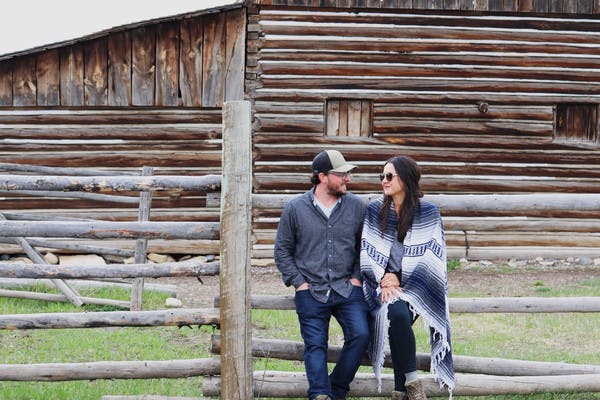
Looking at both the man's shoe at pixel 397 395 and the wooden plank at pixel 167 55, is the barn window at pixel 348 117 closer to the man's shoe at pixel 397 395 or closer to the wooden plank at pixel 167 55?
the wooden plank at pixel 167 55

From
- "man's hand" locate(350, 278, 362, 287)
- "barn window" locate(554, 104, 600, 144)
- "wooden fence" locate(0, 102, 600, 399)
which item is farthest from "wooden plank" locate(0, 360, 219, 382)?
"barn window" locate(554, 104, 600, 144)

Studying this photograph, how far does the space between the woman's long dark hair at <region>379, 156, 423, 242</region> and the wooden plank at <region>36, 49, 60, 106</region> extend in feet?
24.8

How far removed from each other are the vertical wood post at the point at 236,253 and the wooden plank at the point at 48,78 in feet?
23.1

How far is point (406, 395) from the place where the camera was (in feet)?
16.6

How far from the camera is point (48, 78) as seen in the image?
38.3ft

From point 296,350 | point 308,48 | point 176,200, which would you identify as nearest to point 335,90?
point 308,48

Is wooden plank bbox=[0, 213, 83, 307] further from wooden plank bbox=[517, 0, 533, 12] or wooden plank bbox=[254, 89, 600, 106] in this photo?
wooden plank bbox=[517, 0, 533, 12]

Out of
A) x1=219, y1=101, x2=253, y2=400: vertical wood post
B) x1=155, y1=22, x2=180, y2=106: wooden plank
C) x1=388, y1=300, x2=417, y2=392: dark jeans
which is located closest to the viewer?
x1=388, y1=300, x2=417, y2=392: dark jeans

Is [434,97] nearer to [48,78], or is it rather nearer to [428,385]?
[48,78]

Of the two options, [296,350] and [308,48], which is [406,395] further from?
[308,48]

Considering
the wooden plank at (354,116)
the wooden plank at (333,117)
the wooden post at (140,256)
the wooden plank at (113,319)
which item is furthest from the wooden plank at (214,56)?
the wooden plank at (113,319)

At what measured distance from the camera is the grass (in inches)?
237

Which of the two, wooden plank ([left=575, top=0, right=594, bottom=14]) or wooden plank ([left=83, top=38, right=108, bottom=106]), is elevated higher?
wooden plank ([left=575, top=0, right=594, bottom=14])

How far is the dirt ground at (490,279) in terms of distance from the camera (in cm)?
1073
